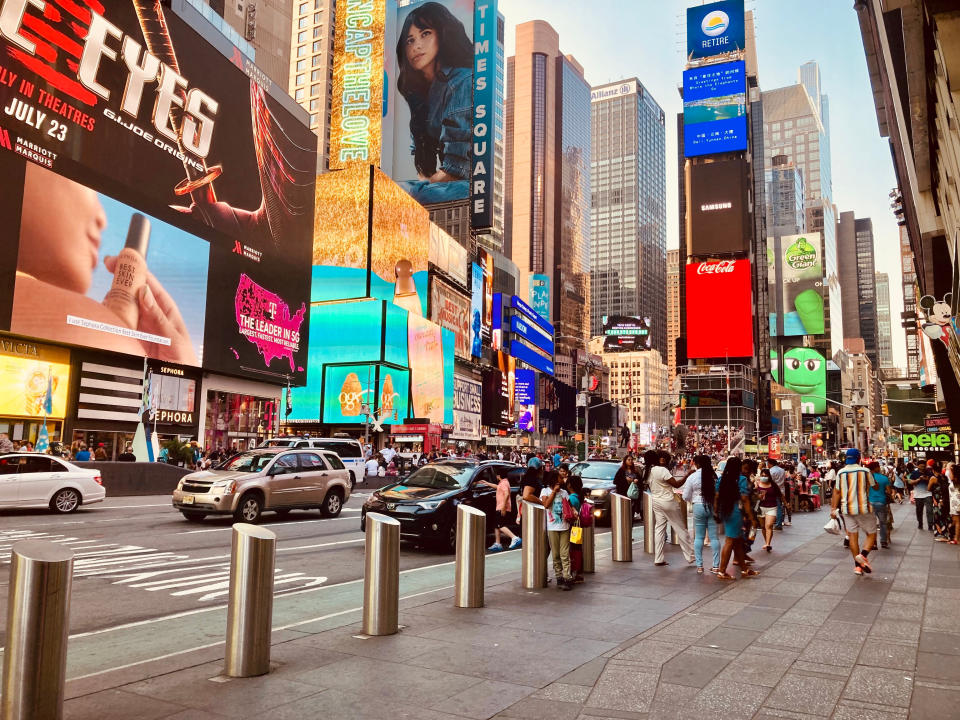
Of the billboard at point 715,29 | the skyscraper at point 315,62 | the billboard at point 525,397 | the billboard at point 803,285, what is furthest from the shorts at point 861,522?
the billboard at point 803,285

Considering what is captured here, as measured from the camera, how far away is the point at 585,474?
18875 mm

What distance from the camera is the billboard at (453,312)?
83.3 meters

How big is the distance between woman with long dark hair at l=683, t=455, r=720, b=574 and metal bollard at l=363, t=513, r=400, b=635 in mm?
5622

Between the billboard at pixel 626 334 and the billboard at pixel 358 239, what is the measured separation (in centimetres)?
10460

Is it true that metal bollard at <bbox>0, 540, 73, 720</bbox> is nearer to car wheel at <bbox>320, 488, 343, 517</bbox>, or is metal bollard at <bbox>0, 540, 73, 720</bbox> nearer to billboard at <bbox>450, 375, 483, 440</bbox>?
car wheel at <bbox>320, 488, 343, 517</bbox>

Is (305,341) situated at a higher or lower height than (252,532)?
higher

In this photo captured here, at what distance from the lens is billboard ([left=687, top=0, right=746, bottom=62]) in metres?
125

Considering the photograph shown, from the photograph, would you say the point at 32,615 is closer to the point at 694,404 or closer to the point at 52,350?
the point at 52,350

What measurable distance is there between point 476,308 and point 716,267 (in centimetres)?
4222

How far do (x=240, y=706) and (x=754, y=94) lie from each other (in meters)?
203

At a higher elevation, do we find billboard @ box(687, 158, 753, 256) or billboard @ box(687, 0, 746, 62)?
billboard @ box(687, 0, 746, 62)

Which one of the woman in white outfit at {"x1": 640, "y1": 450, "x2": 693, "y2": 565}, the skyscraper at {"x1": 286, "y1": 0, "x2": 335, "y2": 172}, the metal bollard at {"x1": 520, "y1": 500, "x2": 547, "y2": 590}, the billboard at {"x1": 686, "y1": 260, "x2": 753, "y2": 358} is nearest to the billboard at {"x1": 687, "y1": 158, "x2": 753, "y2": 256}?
the billboard at {"x1": 686, "y1": 260, "x2": 753, "y2": 358}

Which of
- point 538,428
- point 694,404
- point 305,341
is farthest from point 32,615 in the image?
point 538,428

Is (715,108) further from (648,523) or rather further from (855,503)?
(855,503)
